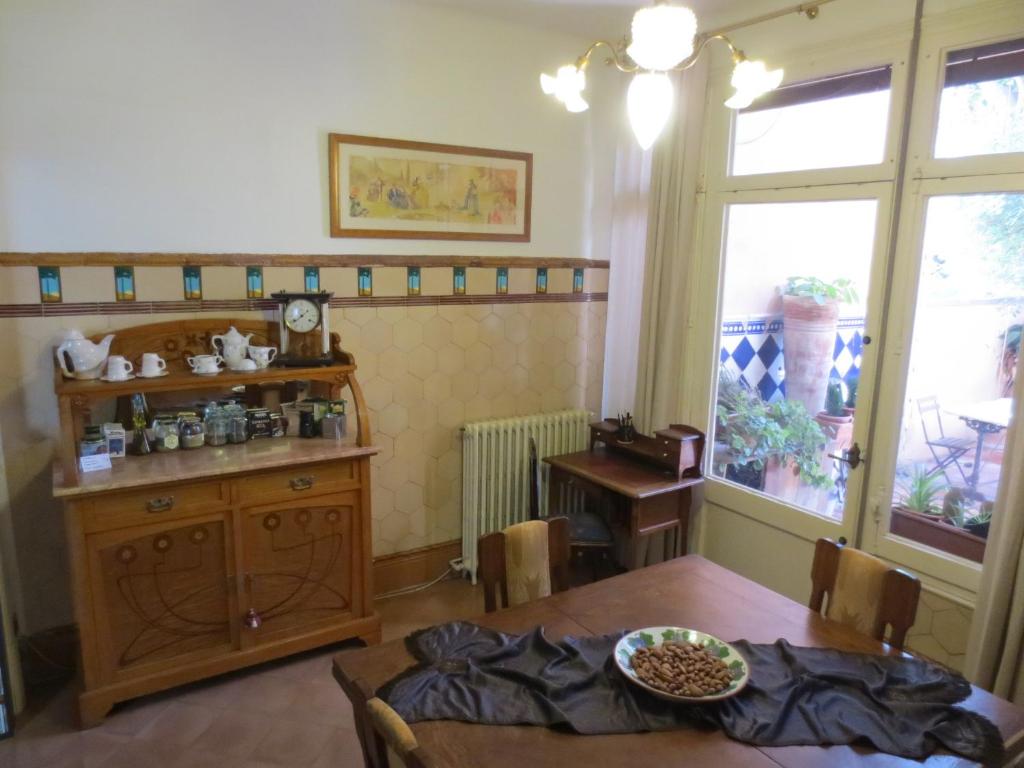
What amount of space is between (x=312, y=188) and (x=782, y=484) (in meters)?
2.35

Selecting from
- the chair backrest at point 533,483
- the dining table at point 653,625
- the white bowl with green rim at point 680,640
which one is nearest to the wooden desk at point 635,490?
the chair backrest at point 533,483

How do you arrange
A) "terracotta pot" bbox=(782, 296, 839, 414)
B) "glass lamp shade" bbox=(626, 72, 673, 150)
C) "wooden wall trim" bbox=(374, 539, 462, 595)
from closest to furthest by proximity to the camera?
Result: "glass lamp shade" bbox=(626, 72, 673, 150) < "terracotta pot" bbox=(782, 296, 839, 414) < "wooden wall trim" bbox=(374, 539, 462, 595)

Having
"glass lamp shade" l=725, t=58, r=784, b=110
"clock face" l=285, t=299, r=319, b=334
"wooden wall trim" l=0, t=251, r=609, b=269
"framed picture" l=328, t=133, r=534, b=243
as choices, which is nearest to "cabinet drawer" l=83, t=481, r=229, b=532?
"clock face" l=285, t=299, r=319, b=334

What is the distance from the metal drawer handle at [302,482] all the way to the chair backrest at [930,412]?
222 centimetres

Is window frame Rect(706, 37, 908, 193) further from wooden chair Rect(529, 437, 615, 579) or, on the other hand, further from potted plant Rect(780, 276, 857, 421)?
wooden chair Rect(529, 437, 615, 579)

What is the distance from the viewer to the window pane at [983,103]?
2.29m

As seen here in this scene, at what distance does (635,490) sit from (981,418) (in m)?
1.26

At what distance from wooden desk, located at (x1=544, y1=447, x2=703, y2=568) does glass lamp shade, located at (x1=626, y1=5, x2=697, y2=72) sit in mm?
1870

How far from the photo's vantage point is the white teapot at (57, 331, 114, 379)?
95.5 inches

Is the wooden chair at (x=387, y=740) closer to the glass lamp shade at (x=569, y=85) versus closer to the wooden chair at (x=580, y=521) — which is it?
the glass lamp shade at (x=569, y=85)

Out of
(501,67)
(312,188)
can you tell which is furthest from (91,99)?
(501,67)

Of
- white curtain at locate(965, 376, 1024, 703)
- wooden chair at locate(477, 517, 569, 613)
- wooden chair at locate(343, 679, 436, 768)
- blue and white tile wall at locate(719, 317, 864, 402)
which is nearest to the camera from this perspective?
wooden chair at locate(343, 679, 436, 768)

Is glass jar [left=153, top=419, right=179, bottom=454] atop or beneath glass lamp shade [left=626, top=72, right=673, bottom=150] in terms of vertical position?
beneath

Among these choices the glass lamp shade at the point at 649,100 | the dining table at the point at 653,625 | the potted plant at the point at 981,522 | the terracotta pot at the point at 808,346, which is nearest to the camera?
the dining table at the point at 653,625
